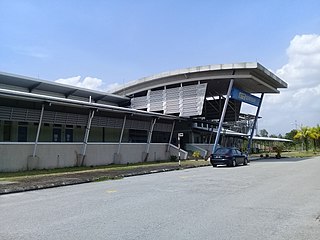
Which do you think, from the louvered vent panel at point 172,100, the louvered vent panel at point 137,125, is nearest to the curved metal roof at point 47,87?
the louvered vent panel at point 137,125

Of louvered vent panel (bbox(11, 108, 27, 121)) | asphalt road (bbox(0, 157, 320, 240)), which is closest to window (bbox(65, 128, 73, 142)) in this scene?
louvered vent panel (bbox(11, 108, 27, 121))

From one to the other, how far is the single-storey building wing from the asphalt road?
1138 cm

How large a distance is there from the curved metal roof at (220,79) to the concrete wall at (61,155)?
922 cm

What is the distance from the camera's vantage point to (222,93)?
47906mm

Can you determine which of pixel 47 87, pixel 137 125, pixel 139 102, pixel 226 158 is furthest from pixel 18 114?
pixel 139 102

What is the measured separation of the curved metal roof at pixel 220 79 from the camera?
124ft

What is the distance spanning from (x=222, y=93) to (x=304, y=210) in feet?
131

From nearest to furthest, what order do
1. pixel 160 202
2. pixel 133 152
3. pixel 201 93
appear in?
pixel 160 202 < pixel 133 152 < pixel 201 93

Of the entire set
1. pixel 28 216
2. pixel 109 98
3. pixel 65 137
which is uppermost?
pixel 109 98

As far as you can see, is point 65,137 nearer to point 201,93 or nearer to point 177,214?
point 201,93

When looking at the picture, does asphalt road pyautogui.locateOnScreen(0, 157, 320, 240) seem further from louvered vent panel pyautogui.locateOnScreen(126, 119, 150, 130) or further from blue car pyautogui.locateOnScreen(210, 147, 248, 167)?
louvered vent panel pyautogui.locateOnScreen(126, 119, 150, 130)

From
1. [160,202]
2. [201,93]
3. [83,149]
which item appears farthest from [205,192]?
[201,93]

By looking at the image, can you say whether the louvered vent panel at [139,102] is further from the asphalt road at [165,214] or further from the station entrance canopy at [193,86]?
the asphalt road at [165,214]

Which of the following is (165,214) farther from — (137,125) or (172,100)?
(172,100)
